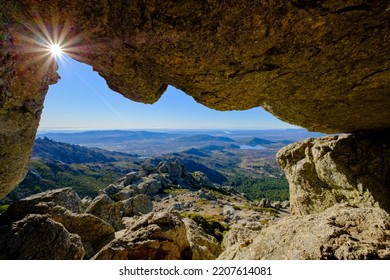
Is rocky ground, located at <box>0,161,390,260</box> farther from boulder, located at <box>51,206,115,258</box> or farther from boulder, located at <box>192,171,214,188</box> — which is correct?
boulder, located at <box>192,171,214,188</box>

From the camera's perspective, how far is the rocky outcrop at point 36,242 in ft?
31.3

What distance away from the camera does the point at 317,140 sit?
2288 centimetres

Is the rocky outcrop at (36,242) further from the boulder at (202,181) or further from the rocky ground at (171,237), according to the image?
the boulder at (202,181)

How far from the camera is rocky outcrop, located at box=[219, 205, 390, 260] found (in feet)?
19.9

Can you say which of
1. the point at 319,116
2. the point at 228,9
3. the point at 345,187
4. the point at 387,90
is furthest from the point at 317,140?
the point at 228,9

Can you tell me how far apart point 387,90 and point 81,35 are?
14900mm

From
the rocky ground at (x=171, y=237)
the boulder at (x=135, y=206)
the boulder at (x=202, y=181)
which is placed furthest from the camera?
the boulder at (x=202, y=181)

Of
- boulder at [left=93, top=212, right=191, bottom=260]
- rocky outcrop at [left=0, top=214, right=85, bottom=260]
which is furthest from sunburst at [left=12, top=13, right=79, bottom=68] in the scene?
boulder at [left=93, top=212, right=191, bottom=260]

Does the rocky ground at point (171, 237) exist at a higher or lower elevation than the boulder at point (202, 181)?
higher

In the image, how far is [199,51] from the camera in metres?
8.43

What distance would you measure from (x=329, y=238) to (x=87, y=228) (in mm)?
17095

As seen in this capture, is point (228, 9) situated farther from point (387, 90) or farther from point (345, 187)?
point (345, 187)

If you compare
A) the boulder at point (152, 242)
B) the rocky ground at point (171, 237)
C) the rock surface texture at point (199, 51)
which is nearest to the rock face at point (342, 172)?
the rock surface texture at point (199, 51)

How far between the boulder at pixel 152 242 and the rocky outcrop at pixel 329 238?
4.83 metres
